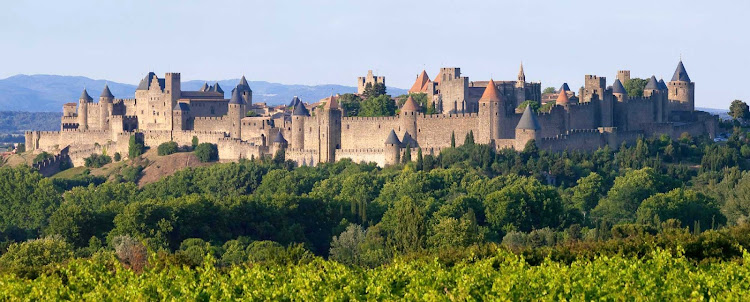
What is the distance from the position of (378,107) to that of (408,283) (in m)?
44.3

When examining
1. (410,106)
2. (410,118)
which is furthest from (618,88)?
(410,118)

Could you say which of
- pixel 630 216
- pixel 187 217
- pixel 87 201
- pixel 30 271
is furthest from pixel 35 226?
pixel 30 271

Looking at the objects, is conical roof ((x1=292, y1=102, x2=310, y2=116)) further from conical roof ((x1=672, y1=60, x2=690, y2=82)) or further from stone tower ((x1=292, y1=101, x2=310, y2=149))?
conical roof ((x1=672, y1=60, x2=690, y2=82))

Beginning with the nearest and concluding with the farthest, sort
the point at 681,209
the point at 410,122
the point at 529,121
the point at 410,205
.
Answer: the point at 410,205 → the point at 681,209 → the point at 529,121 → the point at 410,122

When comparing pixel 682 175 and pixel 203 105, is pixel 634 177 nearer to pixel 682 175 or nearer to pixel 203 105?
pixel 682 175

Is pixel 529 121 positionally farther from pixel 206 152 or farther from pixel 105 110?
pixel 105 110

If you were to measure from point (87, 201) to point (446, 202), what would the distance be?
18722 millimetres

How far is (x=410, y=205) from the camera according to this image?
55.3 m

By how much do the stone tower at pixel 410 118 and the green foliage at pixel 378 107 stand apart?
388cm

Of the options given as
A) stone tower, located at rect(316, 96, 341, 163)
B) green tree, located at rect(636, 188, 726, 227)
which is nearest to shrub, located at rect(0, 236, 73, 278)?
green tree, located at rect(636, 188, 726, 227)

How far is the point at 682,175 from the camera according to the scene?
235 ft

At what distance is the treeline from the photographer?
174 feet

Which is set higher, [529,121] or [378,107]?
[378,107]

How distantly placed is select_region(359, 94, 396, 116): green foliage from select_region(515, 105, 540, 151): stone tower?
970 cm
